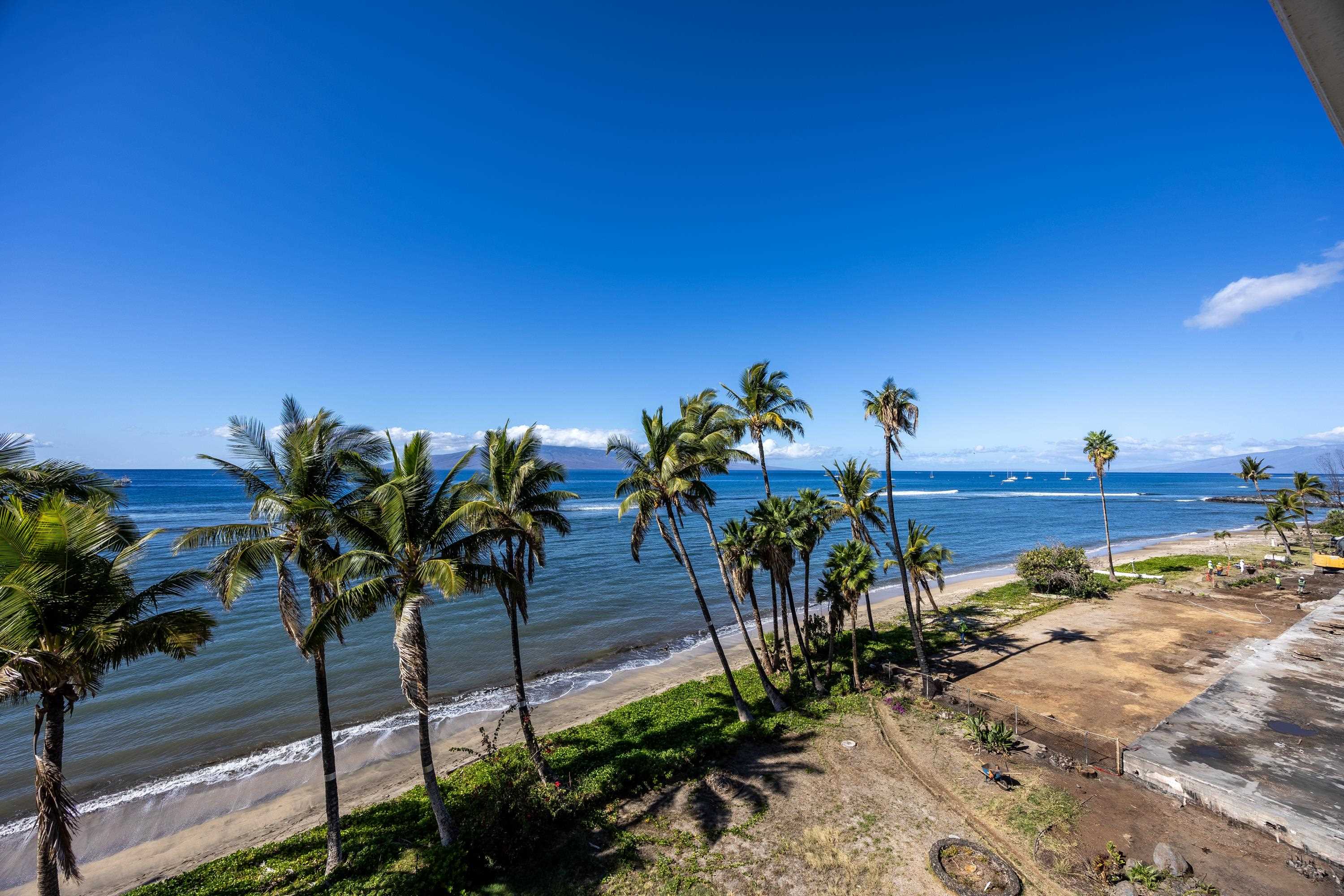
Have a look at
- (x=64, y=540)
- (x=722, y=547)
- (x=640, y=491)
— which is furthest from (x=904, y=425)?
(x=64, y=540)

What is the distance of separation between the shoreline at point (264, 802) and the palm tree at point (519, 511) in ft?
21.2

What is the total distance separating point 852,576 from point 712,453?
7633 millimetres

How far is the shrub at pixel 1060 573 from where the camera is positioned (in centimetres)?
3584

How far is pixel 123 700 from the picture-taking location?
987 inches

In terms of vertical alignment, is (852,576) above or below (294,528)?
below

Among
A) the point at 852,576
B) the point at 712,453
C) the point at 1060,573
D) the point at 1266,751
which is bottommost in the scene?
the point at 1266,751

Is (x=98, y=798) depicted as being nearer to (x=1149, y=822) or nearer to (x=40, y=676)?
(x=40, y=676)

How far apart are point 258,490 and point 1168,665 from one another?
35.3 metres

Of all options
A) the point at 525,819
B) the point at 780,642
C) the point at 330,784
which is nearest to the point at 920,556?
the point at 780,642

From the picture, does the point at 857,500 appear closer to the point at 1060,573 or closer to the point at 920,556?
the point at 920,556

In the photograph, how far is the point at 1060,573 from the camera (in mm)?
36719

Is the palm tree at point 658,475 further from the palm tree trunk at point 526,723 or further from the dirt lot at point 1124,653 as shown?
the dirt lot at point 1124,653

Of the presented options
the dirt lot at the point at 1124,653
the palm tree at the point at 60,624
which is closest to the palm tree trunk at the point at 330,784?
the palm tree at the point at 60,624

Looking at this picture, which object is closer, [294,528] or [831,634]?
[294,528]
